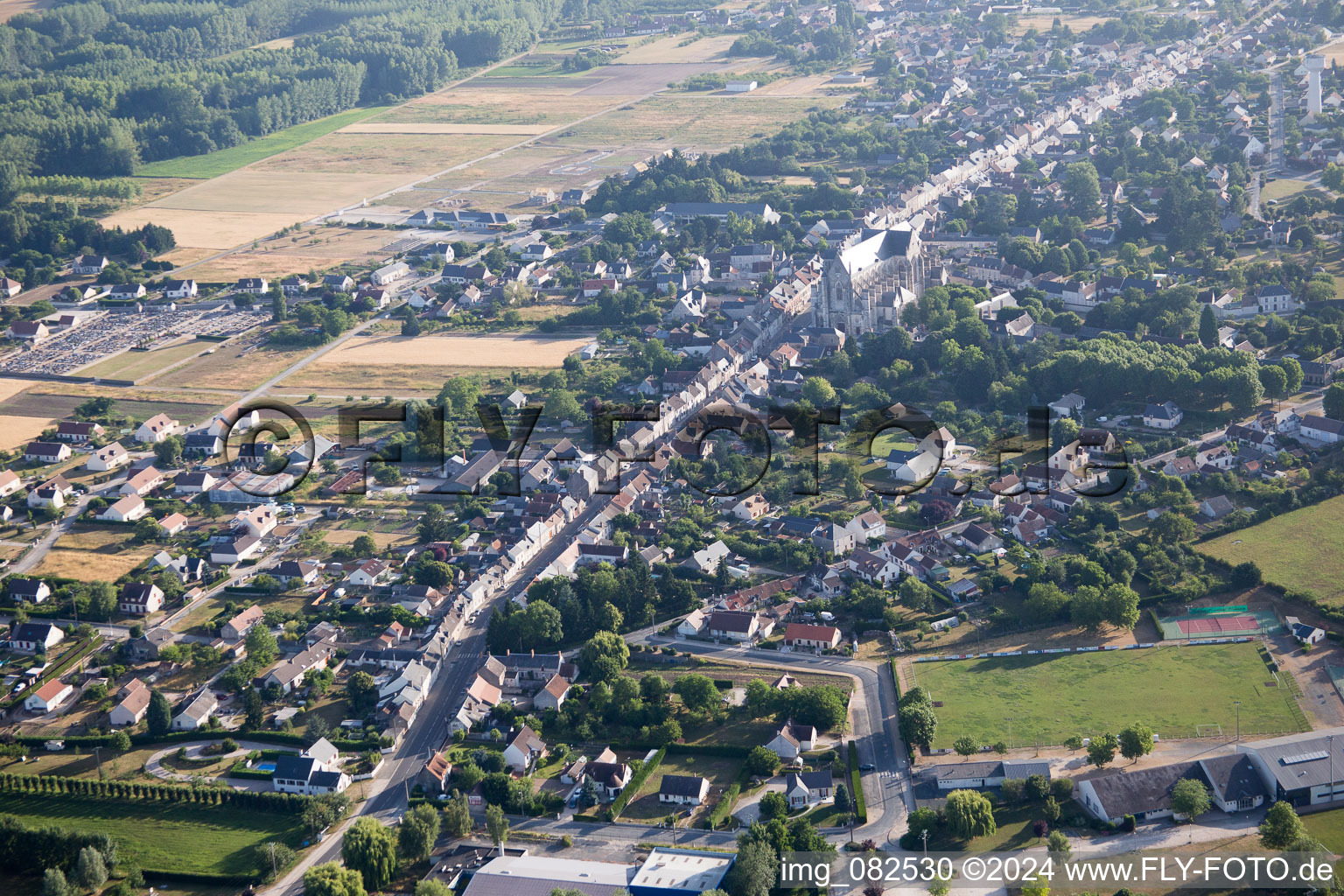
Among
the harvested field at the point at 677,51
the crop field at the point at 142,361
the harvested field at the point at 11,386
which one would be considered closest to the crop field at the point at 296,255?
the crop field at the point at 142,361

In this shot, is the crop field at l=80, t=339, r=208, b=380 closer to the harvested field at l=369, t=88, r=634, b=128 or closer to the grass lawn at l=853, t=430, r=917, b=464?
the grass lawn at l=853, t=430, r=917, b=464

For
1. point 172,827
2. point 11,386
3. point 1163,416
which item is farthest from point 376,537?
point 1163,416

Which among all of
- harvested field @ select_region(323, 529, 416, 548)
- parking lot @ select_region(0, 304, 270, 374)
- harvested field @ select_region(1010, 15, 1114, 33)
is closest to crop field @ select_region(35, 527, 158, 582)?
harvested field @ select_region(323, 529, 416, 548)

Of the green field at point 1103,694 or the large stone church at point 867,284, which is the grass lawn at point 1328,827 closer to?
the green field at point 1103,694

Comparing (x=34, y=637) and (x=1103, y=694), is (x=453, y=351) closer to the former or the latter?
(x=34, y=637)

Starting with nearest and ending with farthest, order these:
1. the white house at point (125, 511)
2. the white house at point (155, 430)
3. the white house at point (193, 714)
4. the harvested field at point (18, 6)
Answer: the white house at point (193, 714) → the white house at point (125, 511) → the white house at point (155, 430) → the harvested field at point (18, 6)

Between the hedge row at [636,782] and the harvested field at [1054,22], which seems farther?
the harvested field at [1054,22]
